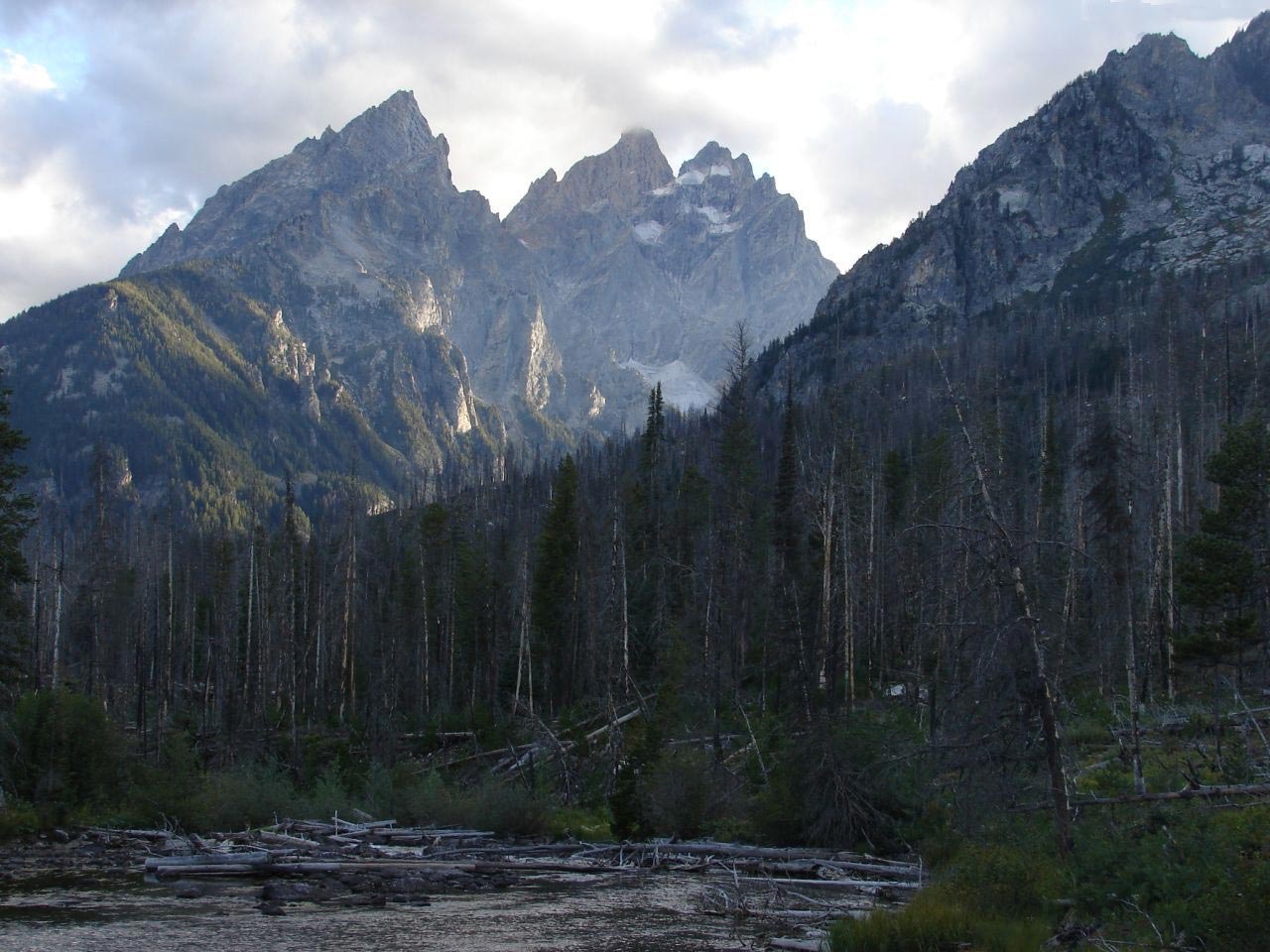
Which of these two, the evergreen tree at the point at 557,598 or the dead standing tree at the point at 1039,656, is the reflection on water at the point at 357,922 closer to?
the dead standing tree at the point at 1039,656

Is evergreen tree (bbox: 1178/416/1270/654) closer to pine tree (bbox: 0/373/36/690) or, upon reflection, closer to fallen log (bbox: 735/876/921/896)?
fallen log (bbox: 735/876/921/896)

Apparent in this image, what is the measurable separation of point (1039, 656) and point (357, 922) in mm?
13940

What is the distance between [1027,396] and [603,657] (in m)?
76.1

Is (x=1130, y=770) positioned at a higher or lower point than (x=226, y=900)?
higher

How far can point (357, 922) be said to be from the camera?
66.5 feet

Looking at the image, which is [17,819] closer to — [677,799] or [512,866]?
[512,866]

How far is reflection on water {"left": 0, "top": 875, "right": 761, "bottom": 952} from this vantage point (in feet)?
58.7

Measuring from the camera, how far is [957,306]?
19975cm

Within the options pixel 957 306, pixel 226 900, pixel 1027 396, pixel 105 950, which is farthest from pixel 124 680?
pixel 957 306

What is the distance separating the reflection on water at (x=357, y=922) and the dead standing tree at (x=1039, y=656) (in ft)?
19.0

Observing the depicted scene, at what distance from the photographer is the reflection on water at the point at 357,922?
17.9 meters

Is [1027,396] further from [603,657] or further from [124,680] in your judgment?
[124,680]

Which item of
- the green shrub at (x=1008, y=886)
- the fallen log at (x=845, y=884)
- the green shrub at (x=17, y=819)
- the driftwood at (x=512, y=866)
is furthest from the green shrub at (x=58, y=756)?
the green shrub at (x=1008, y=886)

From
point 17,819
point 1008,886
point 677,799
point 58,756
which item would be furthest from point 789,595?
point 17,819
